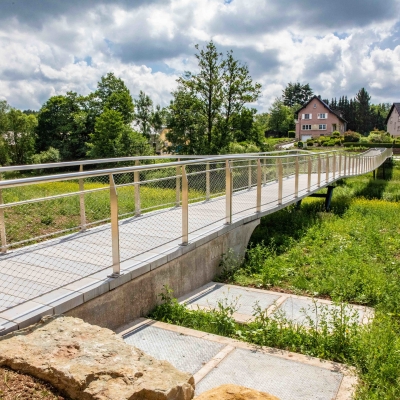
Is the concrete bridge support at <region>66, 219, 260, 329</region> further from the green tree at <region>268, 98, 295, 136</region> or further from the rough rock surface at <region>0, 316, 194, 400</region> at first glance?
the green tree at <region>268, 98, 295, 136</region>

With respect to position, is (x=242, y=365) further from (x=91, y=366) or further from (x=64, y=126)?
(x=64, y=126)

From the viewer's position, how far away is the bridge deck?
13.2 feet

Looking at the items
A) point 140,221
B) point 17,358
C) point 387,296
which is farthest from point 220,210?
point 17,358

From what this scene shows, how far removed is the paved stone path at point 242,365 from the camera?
3.58 meters

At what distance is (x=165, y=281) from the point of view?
5668 millimetres

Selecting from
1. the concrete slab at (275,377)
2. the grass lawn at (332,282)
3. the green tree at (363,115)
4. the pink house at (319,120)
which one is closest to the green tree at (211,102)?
the grass lawn at (332,282)

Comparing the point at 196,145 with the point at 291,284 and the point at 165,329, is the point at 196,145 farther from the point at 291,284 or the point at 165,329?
the point at 165,329

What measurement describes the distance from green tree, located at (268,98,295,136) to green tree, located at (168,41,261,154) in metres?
60.7

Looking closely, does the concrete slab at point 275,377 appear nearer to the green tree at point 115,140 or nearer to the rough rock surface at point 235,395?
the rough rock surface at point 235,395

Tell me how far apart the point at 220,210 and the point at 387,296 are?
3361 millimetres

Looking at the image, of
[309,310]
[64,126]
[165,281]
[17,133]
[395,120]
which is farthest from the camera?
[395,120]

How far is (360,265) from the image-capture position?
774 centimetres

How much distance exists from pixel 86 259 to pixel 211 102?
2896cm

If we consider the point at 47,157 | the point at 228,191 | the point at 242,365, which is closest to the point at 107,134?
the point at 47,157
